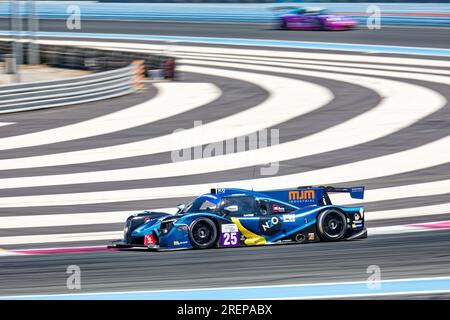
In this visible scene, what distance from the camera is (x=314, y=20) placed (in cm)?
4272

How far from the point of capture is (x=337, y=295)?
9.20 m

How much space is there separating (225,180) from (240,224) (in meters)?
5.11

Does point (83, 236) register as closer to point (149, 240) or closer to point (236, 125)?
point (149, 240)

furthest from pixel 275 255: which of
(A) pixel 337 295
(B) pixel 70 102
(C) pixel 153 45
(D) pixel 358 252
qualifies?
(C) pixel 153 45

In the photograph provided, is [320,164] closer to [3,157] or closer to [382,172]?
[382,172]

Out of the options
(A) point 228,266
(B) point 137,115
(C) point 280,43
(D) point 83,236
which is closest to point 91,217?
(D) point 83,236

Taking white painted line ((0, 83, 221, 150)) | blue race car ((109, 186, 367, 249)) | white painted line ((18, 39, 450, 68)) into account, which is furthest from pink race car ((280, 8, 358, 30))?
blue race car ((109, 186, 367, 249))

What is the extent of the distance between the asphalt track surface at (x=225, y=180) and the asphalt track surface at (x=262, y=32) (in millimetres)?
8101

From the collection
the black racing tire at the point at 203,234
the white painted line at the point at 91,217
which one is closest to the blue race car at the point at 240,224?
the black racing tire at the point at 203,234

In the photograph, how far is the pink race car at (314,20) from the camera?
42.2 m

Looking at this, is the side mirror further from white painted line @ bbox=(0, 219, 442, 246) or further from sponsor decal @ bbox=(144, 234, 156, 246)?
white painted line @ bbox=(0, 219, 442, 246)

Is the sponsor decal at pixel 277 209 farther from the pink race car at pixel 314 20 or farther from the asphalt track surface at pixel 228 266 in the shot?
the pink race car at pixel 314 20

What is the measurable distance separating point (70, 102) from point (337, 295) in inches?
656
